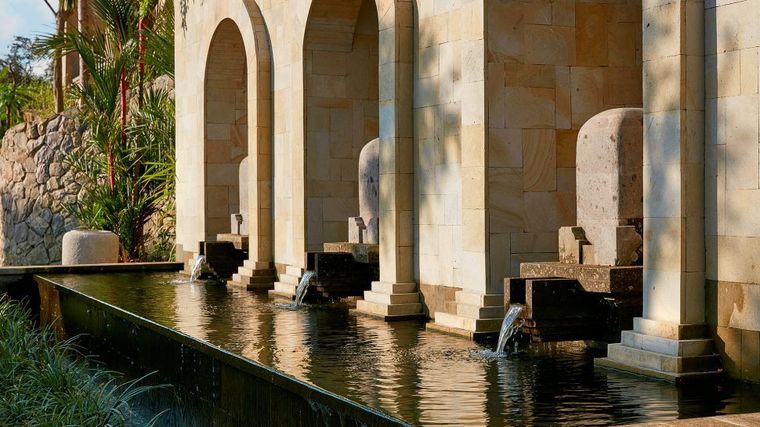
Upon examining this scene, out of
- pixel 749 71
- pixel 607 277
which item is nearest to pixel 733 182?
pixel 749 71

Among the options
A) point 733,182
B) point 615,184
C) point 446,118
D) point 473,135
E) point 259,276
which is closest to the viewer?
point 733,182

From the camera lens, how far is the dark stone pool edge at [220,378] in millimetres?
A: 7334

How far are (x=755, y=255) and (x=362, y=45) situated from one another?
29.5 ft

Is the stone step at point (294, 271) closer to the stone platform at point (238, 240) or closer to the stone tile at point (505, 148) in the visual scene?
the stone platform at point (238, 240)

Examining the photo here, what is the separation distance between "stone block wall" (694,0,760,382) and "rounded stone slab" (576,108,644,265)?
5.11 feet

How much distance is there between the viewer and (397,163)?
1293 centimetres

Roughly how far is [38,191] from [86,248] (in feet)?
40.8

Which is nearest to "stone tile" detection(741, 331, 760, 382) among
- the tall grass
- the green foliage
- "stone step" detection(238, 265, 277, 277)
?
the tall grass

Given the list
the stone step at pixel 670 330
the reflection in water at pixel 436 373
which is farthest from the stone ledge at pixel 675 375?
the stone step at pixel 670 330

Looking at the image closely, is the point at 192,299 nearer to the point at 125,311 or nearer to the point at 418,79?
the point at 125,311

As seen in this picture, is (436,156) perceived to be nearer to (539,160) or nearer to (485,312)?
(539,160)

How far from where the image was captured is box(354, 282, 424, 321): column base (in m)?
12.7

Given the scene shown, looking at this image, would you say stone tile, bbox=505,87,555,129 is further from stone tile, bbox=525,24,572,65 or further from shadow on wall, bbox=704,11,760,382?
shadow on wall, bbox=704,11,760,382

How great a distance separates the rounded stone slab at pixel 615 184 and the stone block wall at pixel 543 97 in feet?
3.88
